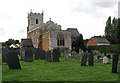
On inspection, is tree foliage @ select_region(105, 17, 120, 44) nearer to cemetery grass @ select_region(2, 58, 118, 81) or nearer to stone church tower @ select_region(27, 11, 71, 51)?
stone church tower @ select_region(27, 11, 71, 51)

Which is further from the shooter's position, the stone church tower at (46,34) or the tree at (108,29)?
the tree at (108,29)

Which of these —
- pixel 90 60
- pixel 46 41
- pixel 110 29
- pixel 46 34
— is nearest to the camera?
pixel 90 60

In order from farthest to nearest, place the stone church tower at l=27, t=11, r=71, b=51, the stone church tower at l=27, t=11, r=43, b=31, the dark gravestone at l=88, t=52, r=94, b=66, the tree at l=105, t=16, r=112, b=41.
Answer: the tree at l=105, t=16, r=112, b=41 → the stone church tower at l=27, t=11, r=43, b=31 → the stone church tower at l=27, t=11, r=71, b=51 → the dark gravestone at l=88, t=52, r=94, b=66

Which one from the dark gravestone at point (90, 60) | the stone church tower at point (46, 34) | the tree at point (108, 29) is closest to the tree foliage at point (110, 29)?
the tree at point (108, 29)

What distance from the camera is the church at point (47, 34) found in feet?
243

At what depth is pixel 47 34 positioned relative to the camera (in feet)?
254

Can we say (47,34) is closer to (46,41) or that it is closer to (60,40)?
(46,41)

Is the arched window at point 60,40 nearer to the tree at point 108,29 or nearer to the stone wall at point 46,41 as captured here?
the stone wall at point 46,41

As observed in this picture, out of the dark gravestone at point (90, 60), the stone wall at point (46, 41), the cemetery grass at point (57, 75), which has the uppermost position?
the stone wall at point (46, 41)

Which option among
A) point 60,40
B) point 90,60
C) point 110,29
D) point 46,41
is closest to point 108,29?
point 110,29

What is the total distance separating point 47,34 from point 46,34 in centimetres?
117

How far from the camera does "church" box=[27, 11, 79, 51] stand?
74125mm

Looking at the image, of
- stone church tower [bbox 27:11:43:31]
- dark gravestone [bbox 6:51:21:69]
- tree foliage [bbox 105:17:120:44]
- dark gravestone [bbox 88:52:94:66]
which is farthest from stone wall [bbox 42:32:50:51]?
dark gravestone [bbox 6:51:21:69]

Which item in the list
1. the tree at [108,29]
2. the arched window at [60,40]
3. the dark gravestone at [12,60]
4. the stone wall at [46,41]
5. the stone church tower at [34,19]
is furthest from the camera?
the tree at [108,29]
